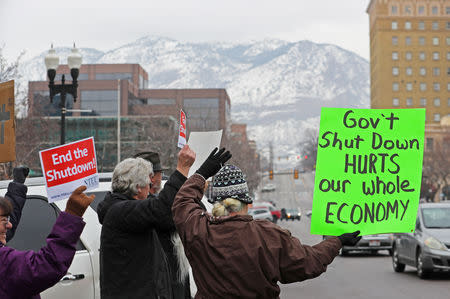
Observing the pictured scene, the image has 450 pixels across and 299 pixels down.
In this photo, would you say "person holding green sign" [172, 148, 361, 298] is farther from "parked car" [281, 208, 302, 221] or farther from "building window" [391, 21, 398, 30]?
"building window" [391, 21, 398, 30]

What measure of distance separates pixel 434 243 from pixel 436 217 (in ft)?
4.36

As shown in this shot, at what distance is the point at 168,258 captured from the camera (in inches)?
227

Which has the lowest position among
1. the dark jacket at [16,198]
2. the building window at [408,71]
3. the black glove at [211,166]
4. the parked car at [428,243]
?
the parked car at [428,243]

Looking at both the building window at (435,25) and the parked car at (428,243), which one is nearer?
the parked car at (428,243)

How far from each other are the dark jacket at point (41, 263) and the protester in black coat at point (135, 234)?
131 cm

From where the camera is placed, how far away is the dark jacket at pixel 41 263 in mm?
3502

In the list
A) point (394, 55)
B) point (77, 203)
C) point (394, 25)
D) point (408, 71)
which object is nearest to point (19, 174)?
point (77, 203)

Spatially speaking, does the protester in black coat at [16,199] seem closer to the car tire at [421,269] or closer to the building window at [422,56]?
the car tire at [421,269]

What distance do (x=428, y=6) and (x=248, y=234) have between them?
164 metres

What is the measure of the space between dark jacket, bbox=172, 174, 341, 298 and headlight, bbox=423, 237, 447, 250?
11.9 m

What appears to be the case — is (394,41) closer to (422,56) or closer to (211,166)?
(422,56)

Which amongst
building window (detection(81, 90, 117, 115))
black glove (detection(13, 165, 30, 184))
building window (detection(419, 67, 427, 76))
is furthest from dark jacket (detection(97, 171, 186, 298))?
building window (detection(419, 67, 427, 76))

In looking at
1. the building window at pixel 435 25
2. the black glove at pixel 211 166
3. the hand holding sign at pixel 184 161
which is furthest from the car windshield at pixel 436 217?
the building window at pixel 435 25

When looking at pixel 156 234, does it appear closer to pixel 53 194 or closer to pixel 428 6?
pixel 53 194
